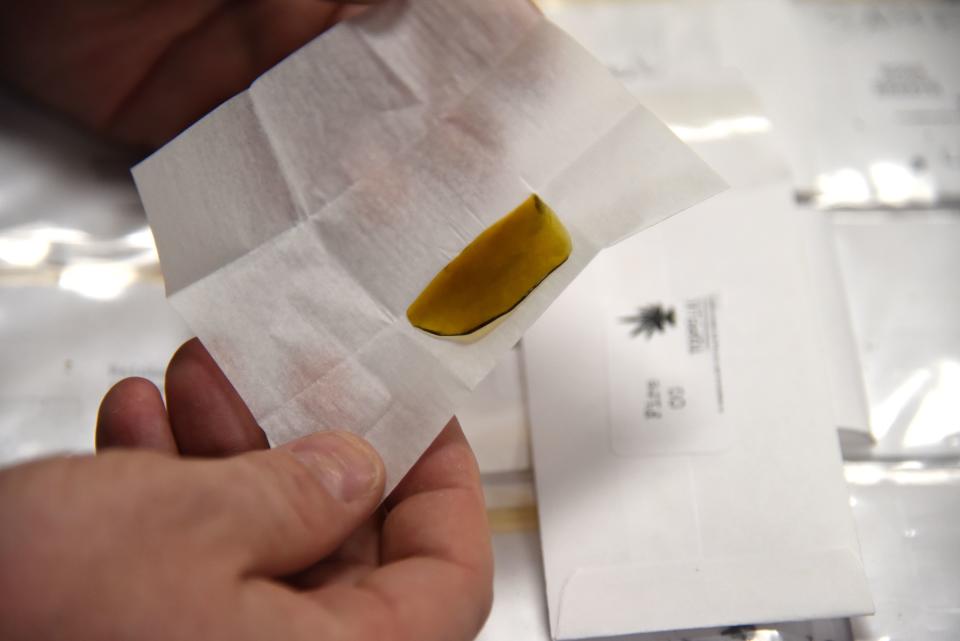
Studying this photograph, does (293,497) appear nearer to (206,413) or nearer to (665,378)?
(206,413)

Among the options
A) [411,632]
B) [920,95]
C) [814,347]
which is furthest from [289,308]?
[920,95]

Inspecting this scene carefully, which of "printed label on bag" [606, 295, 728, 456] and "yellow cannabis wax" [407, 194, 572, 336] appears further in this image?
"printed label on bag" [606, 295, 728, 456]

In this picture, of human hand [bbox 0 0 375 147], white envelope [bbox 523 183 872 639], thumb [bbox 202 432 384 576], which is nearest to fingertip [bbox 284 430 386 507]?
thumb [bbox 202 432 384 576]

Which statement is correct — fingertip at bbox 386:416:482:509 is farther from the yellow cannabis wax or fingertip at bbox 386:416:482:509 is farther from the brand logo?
the brand logo

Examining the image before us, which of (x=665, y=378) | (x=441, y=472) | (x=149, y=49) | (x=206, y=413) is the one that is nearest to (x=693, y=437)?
(x=665, y=378)

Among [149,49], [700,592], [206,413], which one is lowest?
[700,592]

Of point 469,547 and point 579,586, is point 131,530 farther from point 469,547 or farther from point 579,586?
point 579,586

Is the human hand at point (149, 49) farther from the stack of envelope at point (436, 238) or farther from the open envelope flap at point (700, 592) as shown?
the open envelope flap at point (700, 592)
